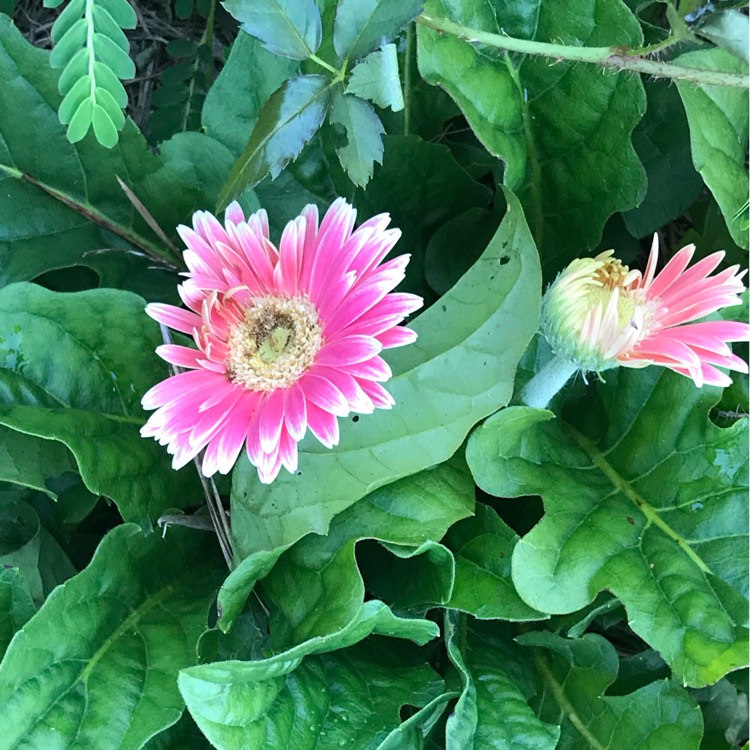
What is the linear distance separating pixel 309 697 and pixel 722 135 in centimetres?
74

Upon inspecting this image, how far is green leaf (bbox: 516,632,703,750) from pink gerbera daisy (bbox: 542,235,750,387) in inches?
13.8

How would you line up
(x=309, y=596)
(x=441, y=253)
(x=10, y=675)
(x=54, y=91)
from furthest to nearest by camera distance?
(x=441, y=253)
(x=54, y=91)
(x=309, y=596)
(x=10, y=675)

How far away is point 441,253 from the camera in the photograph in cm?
106

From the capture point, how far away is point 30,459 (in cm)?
86

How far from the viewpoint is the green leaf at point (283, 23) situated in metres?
0.71

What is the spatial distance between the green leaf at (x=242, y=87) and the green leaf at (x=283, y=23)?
8.5 inches

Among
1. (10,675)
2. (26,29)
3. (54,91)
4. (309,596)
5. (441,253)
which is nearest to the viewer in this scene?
(10,675)

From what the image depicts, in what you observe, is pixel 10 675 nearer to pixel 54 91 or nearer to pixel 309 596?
pixel 309 596

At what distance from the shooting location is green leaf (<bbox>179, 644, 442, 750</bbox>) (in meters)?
0.70

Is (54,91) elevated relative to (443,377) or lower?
elevated

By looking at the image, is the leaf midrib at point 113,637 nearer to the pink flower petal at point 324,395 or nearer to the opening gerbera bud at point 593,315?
the pink flower petal at point 324,395

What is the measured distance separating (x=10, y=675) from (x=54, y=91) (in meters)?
0.64

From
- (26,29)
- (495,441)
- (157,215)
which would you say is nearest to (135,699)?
(495,441)

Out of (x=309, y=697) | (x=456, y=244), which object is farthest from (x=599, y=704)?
(x=456, y=244)
